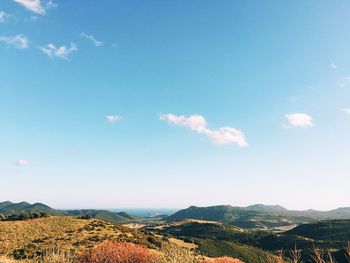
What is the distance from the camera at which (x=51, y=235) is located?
68.8 m

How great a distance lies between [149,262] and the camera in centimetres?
2061

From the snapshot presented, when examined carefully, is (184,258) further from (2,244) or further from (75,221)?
(75,221)

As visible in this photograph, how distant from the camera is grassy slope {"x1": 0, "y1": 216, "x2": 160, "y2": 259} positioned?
5675 centimetres

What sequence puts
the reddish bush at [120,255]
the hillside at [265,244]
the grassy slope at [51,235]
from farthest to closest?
the hillside at [265,244]
the grassy slope at [51,235]
the reddish bush at [120,255]

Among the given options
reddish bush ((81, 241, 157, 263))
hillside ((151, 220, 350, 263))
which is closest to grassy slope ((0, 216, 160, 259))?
reddish bush ((81, 241, 157, 263))

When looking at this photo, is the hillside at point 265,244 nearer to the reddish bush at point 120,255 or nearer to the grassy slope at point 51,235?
the grassy slope at point 51,235

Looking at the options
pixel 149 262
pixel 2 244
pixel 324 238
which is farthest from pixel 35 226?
pixel 324 238

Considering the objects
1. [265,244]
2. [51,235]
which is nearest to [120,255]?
[51,235]

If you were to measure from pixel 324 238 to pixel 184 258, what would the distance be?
196572mm

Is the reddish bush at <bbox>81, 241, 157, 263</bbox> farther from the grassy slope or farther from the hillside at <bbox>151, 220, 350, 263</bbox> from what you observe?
the hillside at <bbox>151, 220, 350, 263</bbox>

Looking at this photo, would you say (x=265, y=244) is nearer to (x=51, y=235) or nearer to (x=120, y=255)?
(x=51, y=235)

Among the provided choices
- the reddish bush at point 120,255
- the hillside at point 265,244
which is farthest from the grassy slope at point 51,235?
the hillside at point 265,244

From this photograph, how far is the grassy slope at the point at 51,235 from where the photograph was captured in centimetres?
5675

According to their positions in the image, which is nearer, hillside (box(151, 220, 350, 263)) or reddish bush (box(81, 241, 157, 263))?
reddish bush (box(81, 241, 157, 263))
